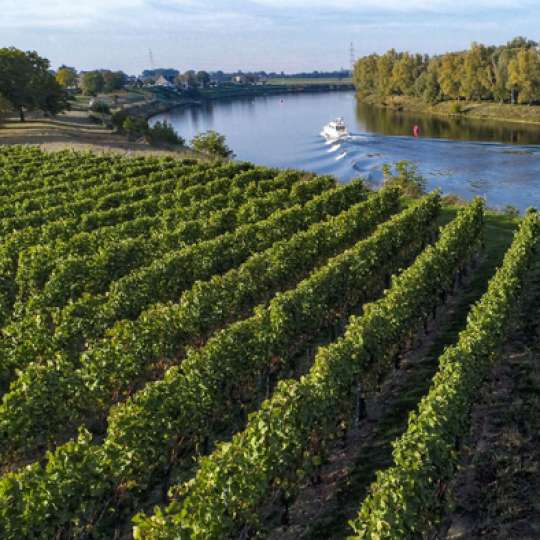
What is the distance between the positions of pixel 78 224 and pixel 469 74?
101770mm

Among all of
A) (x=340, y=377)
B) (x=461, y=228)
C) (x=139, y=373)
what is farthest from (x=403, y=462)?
(x=461, y=228)

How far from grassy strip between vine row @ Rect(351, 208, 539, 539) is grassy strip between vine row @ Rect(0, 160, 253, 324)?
51.1 feet

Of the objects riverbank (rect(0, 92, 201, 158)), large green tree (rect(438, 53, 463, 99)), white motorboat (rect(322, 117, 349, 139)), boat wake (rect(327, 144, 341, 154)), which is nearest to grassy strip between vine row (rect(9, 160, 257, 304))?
riverbank (rect(0, 92, 201, 158))

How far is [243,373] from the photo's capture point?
1548cm

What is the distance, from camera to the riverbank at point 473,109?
98.4 meters

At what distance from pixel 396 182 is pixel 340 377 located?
3240cm

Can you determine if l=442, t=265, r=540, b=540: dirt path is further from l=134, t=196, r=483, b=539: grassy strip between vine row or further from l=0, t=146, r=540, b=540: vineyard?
l=134, t=196, r=483, b=539: grassy strip between vine row

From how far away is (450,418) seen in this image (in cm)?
1216

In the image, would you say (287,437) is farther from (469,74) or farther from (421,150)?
(469,74)

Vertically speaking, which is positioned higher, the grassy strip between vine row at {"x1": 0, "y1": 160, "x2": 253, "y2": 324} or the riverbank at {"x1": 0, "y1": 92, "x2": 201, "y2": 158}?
the riverbank at {"x1": 0, "y1": 92, "x2": 201, "y2": 158}

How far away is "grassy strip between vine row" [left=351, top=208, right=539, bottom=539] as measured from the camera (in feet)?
32.2

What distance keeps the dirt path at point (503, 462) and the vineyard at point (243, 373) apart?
0.75 meters

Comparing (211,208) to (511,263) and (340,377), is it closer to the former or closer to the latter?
(511,263)

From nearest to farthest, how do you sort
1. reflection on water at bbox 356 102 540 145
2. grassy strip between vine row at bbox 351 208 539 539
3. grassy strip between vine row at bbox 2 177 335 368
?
1. grassy strip between vine row at bbox 351 208 539 539
2. grassy strip between vine row at bbox 2 177 335 368
3. reflection on water at bbox 356 102 540 145
